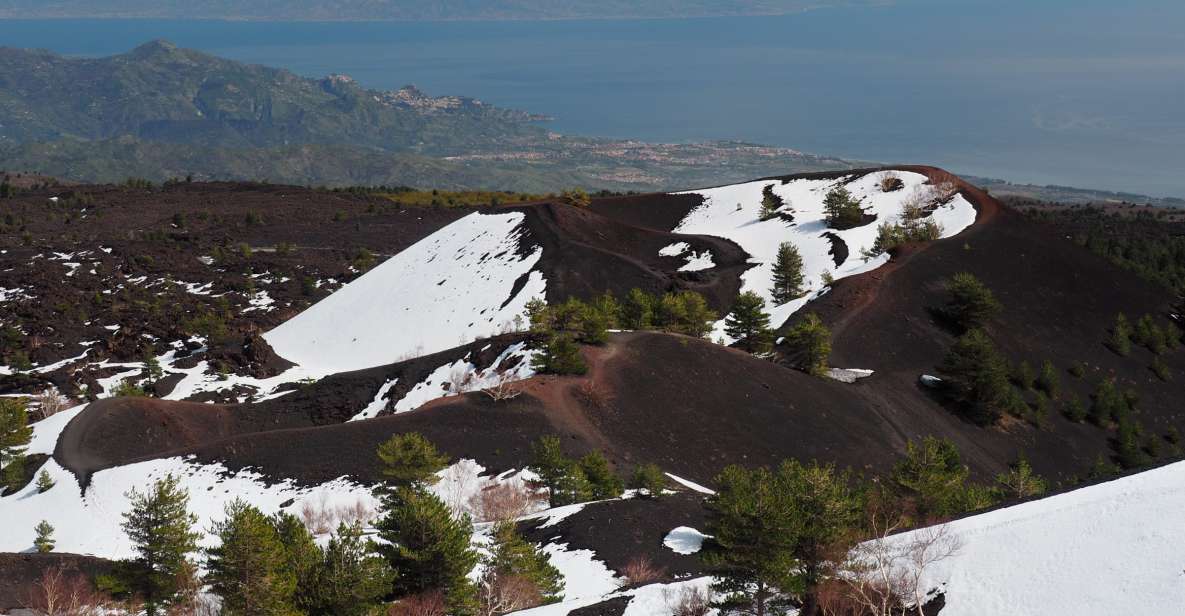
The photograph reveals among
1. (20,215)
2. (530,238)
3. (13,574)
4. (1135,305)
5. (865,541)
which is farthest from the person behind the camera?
(20,215)

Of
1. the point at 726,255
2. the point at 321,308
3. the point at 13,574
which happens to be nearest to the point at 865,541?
the point at 13,574

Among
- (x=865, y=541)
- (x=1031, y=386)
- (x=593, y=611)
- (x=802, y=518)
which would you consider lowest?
(x=1031, y=386)

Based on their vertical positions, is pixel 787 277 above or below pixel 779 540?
below

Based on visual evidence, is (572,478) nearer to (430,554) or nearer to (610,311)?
(430,554)

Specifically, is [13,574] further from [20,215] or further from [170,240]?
[20,215]

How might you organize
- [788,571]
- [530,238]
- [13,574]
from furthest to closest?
[530,238], [13,574], [788,571]

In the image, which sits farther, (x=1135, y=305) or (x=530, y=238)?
(x=530, y=238)

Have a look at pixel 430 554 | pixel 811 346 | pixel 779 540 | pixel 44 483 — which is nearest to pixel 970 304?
pixel 811 346
